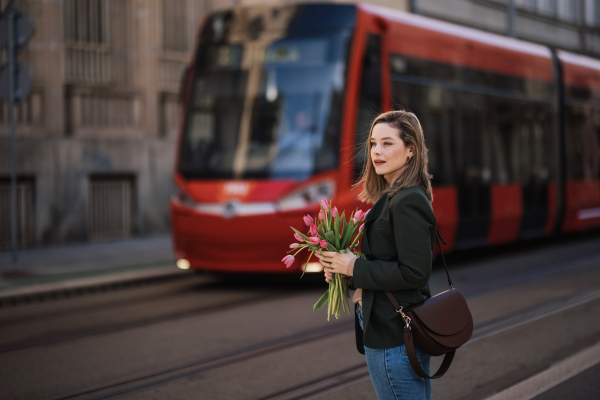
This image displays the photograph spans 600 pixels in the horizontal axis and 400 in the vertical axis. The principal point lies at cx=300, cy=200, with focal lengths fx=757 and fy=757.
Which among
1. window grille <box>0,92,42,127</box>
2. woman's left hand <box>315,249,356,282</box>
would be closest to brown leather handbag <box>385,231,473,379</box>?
woman's left hand <box>315,249,356,282</box>

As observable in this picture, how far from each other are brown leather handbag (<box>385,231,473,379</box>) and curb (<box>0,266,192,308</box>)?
683 centimetres

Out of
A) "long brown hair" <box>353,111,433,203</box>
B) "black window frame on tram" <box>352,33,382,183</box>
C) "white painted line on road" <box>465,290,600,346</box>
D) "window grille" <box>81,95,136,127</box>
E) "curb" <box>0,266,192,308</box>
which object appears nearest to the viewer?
"long brown hair" <box>353,111,433,203</box>

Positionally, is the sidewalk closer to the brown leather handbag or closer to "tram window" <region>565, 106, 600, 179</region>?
the brown leather handbag

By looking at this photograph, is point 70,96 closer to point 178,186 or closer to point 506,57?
point 178,186

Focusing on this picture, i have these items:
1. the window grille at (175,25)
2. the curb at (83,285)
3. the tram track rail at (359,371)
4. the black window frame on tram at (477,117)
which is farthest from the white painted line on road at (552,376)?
the window grille at (175,25)

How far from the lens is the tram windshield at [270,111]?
8.36m

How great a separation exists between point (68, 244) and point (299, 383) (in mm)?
9774

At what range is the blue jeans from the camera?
8.38 feet

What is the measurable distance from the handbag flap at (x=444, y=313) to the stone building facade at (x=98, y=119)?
11.7 metres

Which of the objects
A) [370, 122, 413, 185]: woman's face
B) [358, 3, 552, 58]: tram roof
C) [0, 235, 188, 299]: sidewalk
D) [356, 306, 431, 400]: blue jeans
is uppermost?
[358, 3, 552, 58]: tram roof

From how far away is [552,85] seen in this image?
41.7 ft

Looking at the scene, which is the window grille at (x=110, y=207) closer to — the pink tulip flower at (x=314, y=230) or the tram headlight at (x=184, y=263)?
the tram headlight at (x=184, y=263)

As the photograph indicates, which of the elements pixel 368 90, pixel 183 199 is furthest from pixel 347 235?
pixel 183 199

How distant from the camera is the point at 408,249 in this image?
2455 mm
